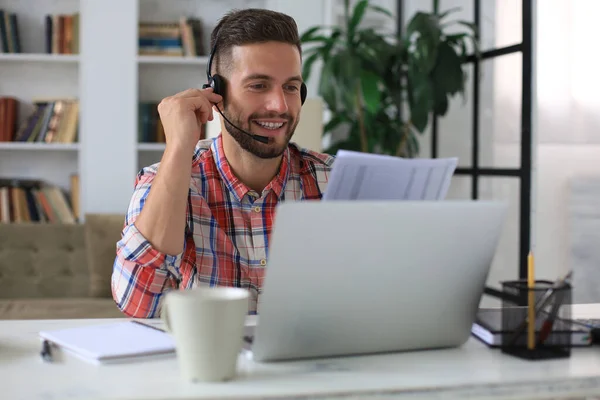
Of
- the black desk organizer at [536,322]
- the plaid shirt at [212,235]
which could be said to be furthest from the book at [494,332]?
the plaid shirt at [212,235]

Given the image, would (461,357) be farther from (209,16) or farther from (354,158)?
(209,16)

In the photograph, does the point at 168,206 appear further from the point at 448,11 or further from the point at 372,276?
the point at 448,11

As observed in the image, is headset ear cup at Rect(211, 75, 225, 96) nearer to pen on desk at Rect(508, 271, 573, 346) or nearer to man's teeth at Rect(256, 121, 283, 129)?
man's teeth at Rect(256, 121, 283, 129)

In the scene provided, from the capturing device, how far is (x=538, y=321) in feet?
3.25

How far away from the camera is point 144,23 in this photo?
4379 millimetres

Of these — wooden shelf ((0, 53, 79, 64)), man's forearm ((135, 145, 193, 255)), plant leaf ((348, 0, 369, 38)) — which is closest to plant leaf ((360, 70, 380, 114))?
plant leaf ((348, 0, 369, 38))

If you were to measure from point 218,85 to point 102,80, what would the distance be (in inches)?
106

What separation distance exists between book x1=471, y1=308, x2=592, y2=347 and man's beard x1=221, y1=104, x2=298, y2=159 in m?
0.64

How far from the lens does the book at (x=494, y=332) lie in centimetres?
103

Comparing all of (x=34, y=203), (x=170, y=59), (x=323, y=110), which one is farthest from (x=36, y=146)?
(x=323, y=110)

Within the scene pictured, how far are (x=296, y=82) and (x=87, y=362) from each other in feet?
2.77

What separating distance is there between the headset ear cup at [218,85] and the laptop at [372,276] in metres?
0.82

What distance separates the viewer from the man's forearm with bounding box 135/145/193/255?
137cm

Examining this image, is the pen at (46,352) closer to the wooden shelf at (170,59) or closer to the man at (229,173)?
the man at (229,173)
